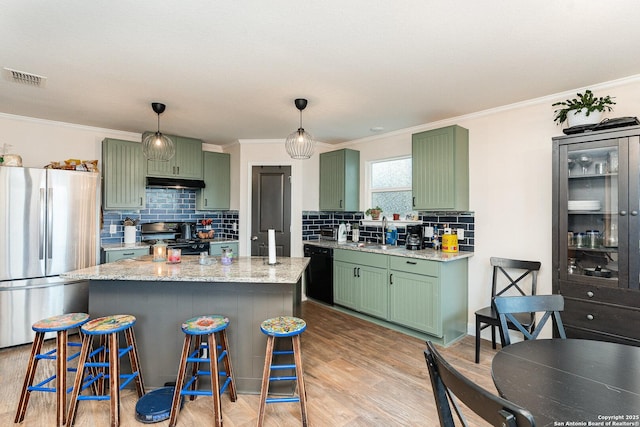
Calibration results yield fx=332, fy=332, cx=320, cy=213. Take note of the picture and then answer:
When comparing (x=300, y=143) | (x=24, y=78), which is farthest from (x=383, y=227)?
(x=24, y=78)

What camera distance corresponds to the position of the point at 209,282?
8.11 ft

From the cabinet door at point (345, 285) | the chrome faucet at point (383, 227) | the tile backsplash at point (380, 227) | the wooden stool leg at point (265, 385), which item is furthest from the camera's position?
the chrome faucet at point (383, 227)

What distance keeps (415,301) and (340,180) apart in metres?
2.08

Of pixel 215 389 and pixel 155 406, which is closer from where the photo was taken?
pixel 215 389

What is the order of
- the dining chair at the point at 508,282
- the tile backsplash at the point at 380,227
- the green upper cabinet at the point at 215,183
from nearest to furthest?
the dining chair at the point at 508,282, the tile backsplash at the point at 380,227, the green upper cabinet at the point at 215,183

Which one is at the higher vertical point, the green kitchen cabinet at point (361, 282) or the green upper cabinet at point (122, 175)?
the green upper cabinet at point (122, 175)

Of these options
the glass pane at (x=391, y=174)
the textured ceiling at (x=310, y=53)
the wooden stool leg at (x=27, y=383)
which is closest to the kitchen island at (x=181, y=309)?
the wooden stool leg at (x=27, y=383)

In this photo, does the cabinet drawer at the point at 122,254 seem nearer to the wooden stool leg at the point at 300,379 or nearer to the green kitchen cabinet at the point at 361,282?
the green kitchen cabinet at the point at 361,282

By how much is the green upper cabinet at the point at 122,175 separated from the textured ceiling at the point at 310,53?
0.71 meters

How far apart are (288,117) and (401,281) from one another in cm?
→ 227

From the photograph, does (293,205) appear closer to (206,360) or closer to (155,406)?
(206,360)

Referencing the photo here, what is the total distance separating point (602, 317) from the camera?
2514 mm

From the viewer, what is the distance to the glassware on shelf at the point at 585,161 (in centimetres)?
268

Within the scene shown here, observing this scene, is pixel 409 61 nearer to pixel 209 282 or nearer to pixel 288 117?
pixel 288 117
